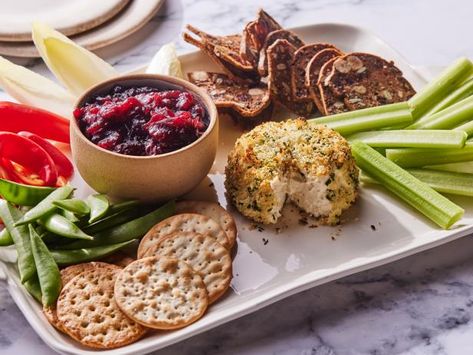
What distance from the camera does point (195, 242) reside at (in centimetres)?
333

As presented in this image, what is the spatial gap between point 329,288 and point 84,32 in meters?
2.59

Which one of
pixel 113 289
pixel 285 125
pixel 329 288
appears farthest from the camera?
pixel 285 125

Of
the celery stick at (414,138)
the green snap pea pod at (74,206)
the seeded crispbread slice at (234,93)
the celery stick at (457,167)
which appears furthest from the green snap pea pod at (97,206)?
the celery stick at (457,167)

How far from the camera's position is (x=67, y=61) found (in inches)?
169

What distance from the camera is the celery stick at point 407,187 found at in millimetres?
3553

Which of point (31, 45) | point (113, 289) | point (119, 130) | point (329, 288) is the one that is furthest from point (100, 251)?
point (31, 45)

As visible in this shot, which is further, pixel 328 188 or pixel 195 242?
A: pixel 328 188

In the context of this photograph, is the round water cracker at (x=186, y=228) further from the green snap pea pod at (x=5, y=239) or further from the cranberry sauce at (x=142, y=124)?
the green snap pea pod at (x=5, y=239)

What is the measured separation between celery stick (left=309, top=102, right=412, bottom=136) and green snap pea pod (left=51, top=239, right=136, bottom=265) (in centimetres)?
130

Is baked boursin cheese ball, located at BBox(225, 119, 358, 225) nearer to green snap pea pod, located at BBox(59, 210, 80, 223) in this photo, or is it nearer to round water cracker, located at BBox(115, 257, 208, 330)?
round water cracker, located at BBox(115, 257, 208, 330)

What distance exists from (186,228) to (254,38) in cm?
152

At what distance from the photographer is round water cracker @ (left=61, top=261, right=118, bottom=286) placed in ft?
10.6

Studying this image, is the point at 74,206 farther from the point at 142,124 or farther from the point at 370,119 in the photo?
the point at 370,119

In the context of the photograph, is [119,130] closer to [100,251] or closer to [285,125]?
[100,251]
